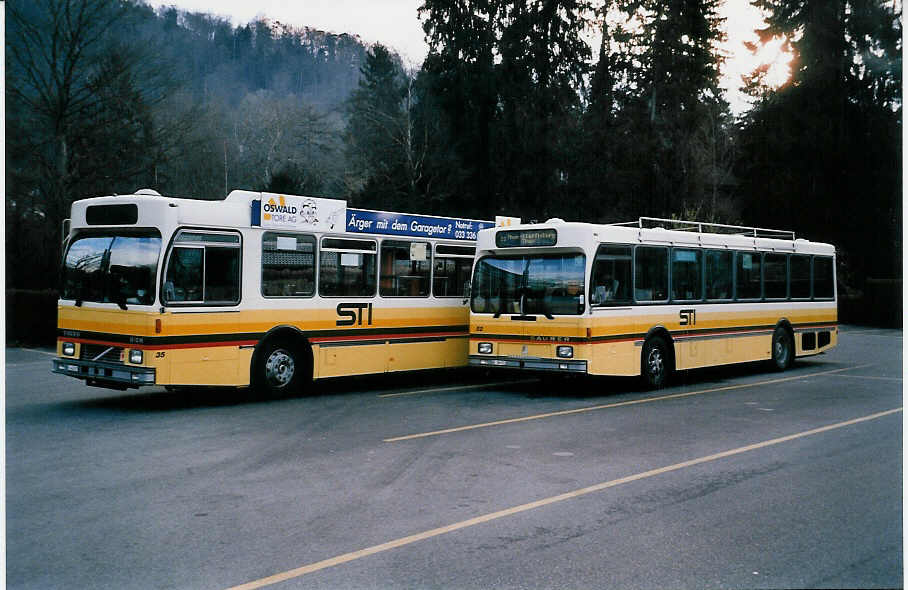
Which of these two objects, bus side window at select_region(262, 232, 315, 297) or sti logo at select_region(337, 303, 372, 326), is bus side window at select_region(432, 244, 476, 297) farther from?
bus side window at select_region(262, 232, 315, 297)

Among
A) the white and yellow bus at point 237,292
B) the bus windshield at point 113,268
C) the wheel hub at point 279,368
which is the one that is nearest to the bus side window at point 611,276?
the white and yellow bus at point 237,292

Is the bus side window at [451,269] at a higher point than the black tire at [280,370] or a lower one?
higher

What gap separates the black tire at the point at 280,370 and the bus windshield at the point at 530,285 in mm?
3140

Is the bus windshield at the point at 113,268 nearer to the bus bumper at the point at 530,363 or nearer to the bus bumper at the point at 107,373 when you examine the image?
the bus bumper at the point at 107,373

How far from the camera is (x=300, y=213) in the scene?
13414 mm

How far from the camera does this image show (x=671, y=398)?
45.0 feet

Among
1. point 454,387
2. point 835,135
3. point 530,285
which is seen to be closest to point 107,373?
point 454,387

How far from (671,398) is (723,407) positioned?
1.15 m

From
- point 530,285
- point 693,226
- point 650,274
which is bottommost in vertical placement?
point 530,285

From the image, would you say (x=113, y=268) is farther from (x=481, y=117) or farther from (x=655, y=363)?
(x=481, y=117)

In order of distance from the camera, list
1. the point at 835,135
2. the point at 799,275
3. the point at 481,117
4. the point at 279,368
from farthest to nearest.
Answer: the point at 481,117, the point at 835,135, the point at 799,275, the point at 279,368

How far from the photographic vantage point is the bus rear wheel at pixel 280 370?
1284 cm

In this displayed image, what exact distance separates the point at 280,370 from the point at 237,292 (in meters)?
1.37

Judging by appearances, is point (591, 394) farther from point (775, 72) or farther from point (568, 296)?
point (775, 72)
